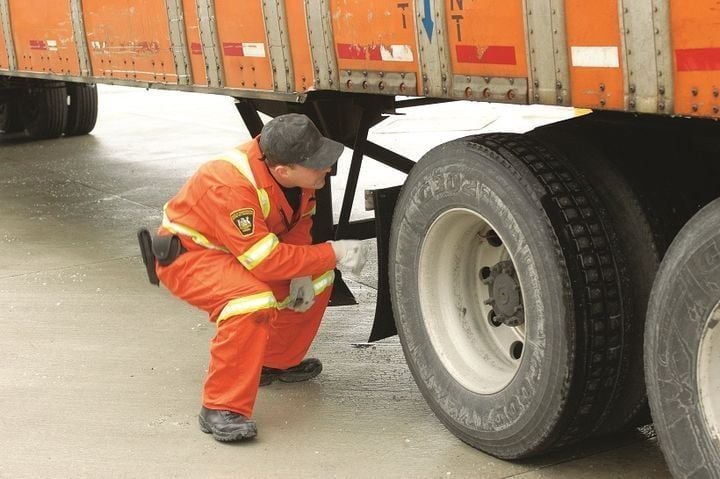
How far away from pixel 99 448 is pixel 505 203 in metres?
1.93

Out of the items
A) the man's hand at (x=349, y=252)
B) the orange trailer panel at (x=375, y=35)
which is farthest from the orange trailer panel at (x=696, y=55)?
the man's hand at (x=349, y=252)

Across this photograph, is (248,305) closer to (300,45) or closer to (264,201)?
(264,201)

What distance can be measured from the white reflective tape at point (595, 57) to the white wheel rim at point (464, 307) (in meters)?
1.03

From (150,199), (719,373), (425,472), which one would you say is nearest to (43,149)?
(150,199)

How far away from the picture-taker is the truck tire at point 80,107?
1337cm

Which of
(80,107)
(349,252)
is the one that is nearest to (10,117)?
(80,107)

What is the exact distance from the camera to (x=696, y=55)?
9.84 ft

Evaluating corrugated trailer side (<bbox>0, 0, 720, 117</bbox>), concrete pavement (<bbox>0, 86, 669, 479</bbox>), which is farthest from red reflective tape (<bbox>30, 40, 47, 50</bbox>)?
concrete pavement (<bbox>0, 86, 669, 479</bbox>)

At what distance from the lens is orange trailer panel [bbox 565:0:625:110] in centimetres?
324

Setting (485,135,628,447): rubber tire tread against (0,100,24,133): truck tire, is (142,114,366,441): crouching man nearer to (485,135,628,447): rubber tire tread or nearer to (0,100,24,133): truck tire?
(485,135,628,447): rubber tire tread

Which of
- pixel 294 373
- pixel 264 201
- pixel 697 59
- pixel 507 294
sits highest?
pixel 697 59

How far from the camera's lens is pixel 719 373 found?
329 centimetres

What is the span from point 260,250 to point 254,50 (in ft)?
3.58

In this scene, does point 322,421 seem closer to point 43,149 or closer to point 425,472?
point 425,472
